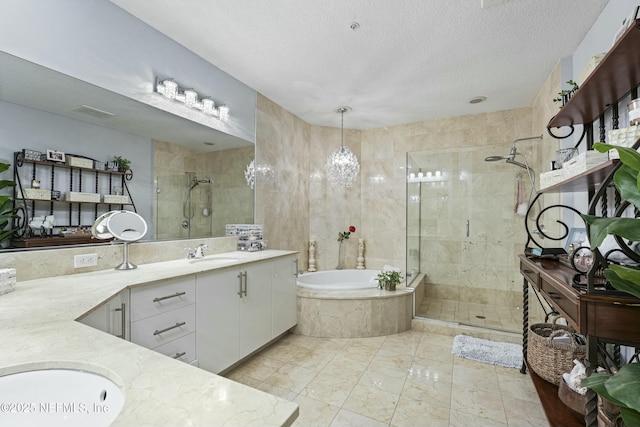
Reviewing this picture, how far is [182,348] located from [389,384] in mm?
1452

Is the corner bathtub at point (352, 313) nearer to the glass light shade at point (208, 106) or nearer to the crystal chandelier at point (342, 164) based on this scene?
the crystal chandelier at point (342, 164)

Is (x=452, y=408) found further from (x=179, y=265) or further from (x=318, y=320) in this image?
(x=179, y=265)

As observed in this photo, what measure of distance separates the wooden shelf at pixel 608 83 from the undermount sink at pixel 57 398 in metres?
1.96

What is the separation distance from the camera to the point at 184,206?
2561mm

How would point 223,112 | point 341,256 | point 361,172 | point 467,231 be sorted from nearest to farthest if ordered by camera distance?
point 223,112 → point 467,231 → point 341,256 → point 361,172

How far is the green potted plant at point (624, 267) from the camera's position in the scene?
25.8 inches

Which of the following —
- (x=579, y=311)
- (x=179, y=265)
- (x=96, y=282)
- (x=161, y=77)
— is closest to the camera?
(x=579, y=311)

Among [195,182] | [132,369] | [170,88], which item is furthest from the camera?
[195,182]

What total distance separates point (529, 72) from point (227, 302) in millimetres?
3434

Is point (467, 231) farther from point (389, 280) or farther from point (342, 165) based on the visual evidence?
point (342, 165)

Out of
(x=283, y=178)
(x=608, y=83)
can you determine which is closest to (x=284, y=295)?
(x=283, y=178)

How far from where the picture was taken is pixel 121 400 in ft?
1.97

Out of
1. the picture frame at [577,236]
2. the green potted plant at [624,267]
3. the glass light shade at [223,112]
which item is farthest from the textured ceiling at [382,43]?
the green potted plant at [624,267]

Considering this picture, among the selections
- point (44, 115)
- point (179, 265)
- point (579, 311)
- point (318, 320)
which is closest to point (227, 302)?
point (179, 265)
